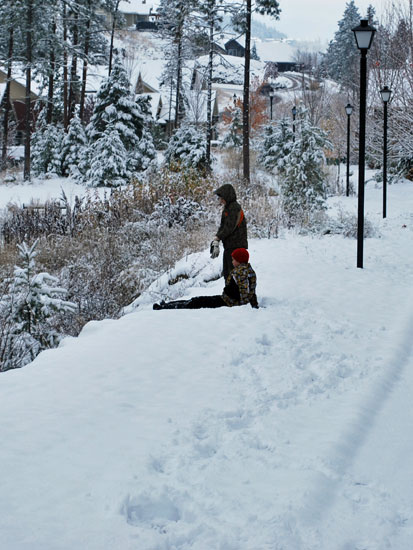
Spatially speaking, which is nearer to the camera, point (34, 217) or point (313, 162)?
point (34, 217)

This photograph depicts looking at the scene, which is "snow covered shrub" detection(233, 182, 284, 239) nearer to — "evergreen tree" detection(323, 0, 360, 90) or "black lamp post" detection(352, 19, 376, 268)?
"black lamp post" detection(352, 19, 376, 268)

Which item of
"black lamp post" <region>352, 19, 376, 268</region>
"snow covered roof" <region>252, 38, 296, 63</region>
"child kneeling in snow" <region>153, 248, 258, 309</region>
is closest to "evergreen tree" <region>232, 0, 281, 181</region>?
"black lamp post" <region>352, 19, 376, 268</region>

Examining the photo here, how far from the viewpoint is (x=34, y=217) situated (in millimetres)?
13820

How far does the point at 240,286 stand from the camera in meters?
7.20

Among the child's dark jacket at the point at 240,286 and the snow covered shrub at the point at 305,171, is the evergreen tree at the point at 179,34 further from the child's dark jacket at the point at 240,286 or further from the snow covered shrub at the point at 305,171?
the child's dark jacket at the point at 240,286

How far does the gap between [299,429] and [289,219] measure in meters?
11.6

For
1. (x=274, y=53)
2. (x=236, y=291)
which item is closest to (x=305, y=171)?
(x=236, y=291)

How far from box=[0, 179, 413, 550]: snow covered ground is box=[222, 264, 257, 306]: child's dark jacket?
248 millimetres

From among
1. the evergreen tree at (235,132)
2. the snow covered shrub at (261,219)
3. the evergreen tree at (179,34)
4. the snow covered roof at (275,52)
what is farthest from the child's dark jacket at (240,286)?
the snow covered roof at (275,52)

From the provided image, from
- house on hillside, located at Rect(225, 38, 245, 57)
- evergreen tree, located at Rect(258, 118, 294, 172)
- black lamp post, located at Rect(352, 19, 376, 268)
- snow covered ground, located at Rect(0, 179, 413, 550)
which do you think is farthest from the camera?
house on hillside, located at Rect(225, 38, 245, 57)

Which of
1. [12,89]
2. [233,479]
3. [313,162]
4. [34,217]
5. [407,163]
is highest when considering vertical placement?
[12,89]

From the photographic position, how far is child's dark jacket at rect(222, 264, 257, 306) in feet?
23.2

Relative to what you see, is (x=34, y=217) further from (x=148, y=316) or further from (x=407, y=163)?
(x=407, y=163)

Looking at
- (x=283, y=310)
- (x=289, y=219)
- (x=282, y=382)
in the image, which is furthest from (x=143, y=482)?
(x=289, y=219)
